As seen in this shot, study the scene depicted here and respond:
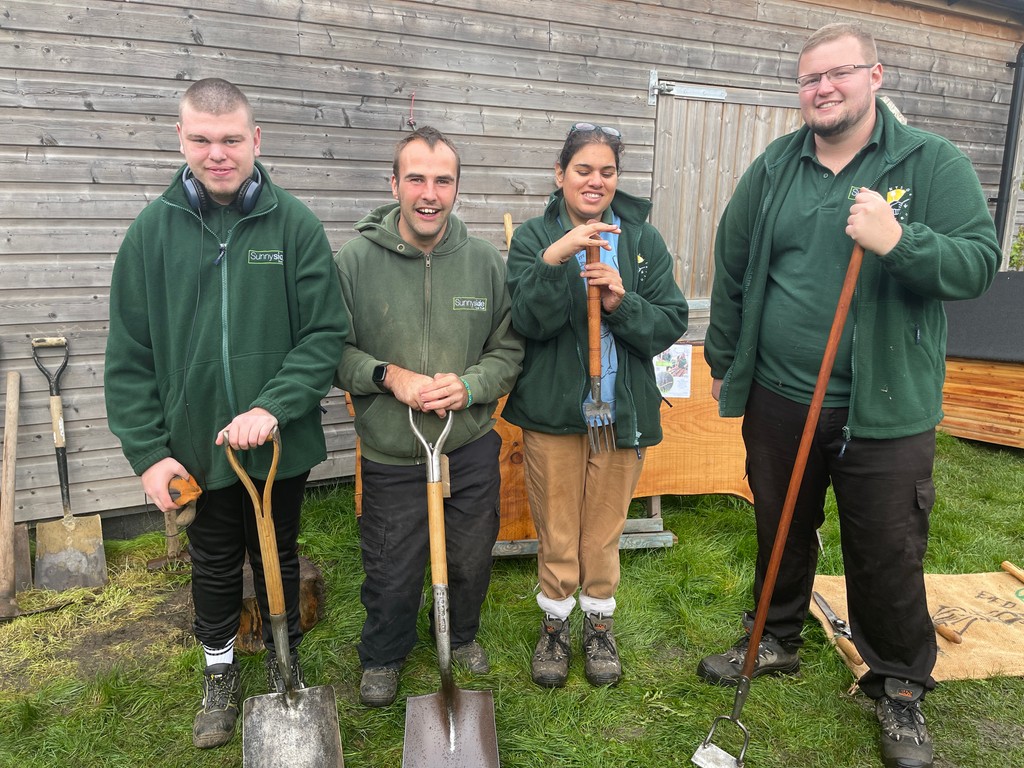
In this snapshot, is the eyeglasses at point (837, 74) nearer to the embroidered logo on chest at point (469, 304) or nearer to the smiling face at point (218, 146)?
the embroidered logo on chest at point (469, 304)

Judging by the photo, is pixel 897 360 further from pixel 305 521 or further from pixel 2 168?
pixel 2 168

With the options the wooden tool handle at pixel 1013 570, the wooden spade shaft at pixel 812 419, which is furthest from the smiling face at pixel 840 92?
the wooden tool handle at pixel 1013 570

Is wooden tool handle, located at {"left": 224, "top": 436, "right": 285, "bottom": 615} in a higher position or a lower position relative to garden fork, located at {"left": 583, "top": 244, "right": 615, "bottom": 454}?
lower

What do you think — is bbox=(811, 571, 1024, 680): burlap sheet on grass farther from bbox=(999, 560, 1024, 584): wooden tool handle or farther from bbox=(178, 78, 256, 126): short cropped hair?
bbox=(178, 78, 256, 126): short cropped hair

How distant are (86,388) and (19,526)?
89 cm

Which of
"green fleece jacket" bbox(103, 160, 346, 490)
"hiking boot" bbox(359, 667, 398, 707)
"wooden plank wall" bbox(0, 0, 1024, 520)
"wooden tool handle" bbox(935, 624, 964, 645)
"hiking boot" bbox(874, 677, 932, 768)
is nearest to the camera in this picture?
"green fleece jacket" bbox(103, 160, 346, 490)

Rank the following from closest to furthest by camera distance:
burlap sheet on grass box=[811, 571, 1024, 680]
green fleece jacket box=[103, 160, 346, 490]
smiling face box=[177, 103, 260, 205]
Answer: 1. smiling face box=[177, 103, 260, 205]
2. green fleece jacket box=[103, 160, 346, 490]
3. burlap sheet on grass box=[811, 571, 1024, 680]

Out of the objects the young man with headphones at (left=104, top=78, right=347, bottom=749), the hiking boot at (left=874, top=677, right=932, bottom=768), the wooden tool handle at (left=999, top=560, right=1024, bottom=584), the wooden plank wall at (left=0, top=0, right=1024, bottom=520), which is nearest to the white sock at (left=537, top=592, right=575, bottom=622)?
the young man with headphones at (left=104, top=78, right=347, bottom=749)

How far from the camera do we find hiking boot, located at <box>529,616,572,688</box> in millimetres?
2955

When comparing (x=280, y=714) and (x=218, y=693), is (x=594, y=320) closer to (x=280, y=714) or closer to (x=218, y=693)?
(x=280, y=714)

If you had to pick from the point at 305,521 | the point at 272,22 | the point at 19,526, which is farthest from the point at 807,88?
the point at 19,526

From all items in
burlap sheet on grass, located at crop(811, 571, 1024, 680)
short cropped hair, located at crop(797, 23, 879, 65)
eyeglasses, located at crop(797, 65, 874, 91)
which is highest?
short cropped hair, located at crop(797, 23, 879, 65)

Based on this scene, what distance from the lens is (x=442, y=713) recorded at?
8.01 ft

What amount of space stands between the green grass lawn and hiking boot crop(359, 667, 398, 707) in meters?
0.05
